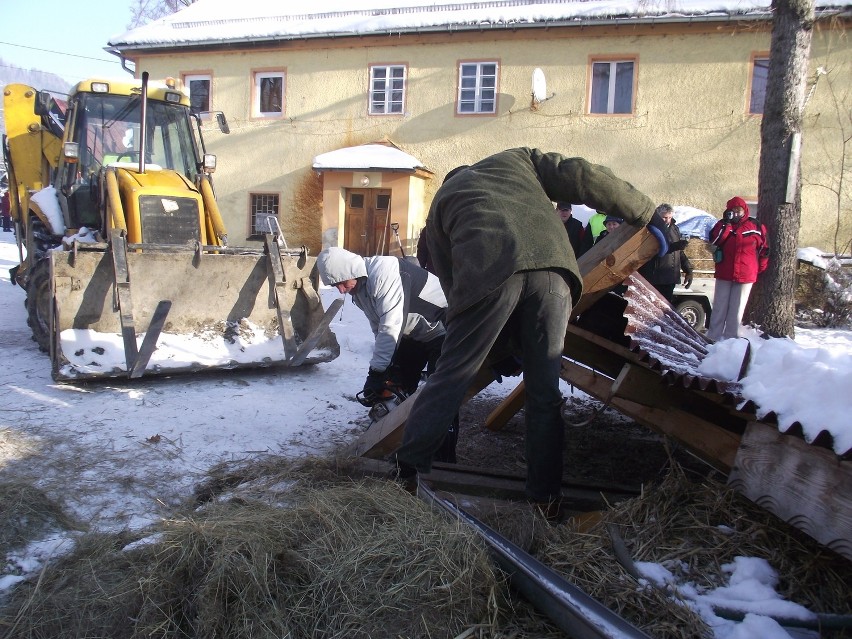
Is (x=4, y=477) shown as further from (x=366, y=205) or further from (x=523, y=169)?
(x=366, y=205)

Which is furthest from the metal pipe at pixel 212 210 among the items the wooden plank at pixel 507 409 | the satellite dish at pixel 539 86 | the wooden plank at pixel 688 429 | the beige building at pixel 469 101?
the satellite dish at pixel 539 86

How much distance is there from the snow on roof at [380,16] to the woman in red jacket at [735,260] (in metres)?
8.72

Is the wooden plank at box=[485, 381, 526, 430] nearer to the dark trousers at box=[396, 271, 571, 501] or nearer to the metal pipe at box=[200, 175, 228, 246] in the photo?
the dark trousers at box=[396, 271, 571, 501]

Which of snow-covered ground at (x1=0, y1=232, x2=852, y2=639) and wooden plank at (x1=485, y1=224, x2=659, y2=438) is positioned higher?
wooden plank at (x1=485, y1=224, x2=659, y2=438)

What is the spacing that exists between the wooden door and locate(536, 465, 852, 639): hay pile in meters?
14.7

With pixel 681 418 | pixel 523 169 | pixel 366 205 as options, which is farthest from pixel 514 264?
pixel 366 205

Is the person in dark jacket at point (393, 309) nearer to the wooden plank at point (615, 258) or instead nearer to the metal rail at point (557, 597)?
the wooden plank at point (615, 258)

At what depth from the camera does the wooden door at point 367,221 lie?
1683cm

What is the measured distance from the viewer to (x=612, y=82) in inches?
631

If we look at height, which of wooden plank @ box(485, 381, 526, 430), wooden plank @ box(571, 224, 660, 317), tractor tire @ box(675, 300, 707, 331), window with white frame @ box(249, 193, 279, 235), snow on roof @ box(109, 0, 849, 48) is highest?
snow on roof @ box(109, 0, 849, 48)

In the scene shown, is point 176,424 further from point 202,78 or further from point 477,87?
point 202,78

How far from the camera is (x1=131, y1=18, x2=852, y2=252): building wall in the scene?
15117 mm

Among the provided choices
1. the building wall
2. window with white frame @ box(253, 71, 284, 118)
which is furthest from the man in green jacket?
window with white frame @ box(253, 71, 284, 118)

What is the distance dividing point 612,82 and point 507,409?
1363 cm
